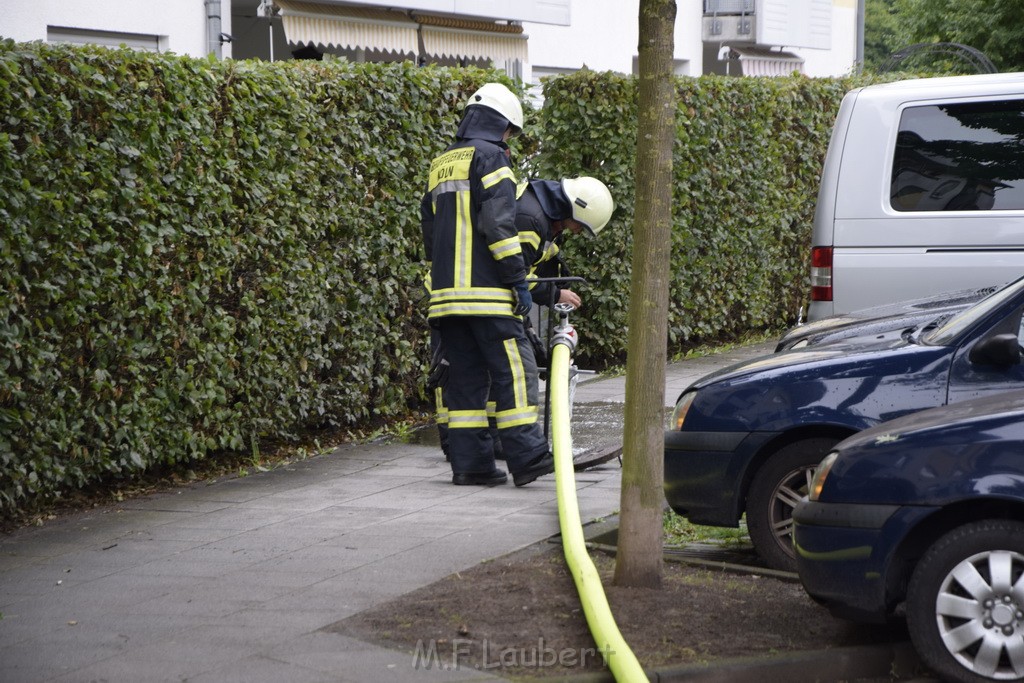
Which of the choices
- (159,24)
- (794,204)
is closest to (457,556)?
(794,204)

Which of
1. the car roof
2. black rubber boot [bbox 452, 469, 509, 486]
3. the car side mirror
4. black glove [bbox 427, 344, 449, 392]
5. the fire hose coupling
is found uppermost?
the car roof

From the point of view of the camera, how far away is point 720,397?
5871mm

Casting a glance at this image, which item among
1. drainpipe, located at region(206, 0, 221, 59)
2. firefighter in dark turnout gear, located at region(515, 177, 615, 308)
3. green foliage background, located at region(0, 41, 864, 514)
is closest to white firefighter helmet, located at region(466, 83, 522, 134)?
firefighter in dark turnout gear, located at region(515, 177, 615, 308)

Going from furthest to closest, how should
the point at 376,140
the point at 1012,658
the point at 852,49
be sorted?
the point at 852,49
the point at 376,140
the point at 1012,658

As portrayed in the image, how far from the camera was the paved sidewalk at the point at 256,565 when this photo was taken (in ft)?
15.2

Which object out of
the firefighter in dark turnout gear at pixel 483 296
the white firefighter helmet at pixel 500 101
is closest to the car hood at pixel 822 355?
the firefighter in dark turnout gear at pixel 483 296

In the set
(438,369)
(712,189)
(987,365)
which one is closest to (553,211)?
(438,369)

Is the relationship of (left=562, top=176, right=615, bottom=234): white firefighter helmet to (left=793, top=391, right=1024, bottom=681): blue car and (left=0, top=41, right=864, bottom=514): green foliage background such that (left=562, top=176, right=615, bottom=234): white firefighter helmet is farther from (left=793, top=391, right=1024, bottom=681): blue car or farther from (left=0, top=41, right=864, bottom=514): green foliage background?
(left=793, top=391, right=1024, bottom=681): blue car

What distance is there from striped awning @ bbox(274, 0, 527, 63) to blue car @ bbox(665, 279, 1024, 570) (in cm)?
1121

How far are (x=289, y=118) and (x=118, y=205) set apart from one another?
1.52 m

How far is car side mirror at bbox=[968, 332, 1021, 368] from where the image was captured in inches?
205

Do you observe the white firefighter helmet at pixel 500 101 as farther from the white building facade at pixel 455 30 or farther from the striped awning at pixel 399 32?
the striped awning at pixel 399 32

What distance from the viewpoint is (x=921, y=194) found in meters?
8.52

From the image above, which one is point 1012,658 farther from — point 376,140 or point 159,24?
point 159,24
